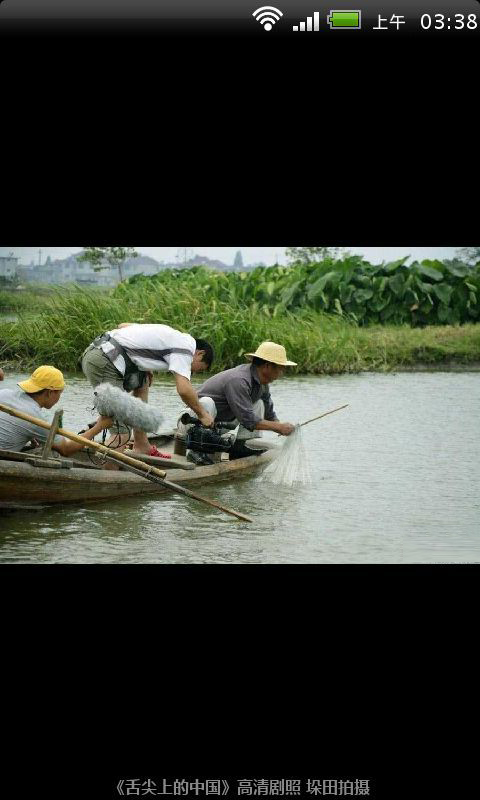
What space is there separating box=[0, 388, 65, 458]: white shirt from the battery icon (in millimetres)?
2269

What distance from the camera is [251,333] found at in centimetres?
737

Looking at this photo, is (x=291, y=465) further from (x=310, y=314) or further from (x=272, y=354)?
(x=310, y=314)

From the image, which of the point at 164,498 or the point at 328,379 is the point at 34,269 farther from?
the point at 328,379

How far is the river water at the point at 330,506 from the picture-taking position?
4414 mm

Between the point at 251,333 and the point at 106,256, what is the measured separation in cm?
322

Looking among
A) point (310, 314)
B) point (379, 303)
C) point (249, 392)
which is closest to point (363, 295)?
point (379, 303)

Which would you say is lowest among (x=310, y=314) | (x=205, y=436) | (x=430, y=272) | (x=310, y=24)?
(x=205, y=436)

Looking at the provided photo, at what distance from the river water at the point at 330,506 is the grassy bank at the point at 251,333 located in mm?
284

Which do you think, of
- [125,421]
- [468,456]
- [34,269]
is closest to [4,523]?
[125,421]

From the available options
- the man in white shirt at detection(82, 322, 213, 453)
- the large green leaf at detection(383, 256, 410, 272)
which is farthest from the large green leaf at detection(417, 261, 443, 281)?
the man in white shirt at detection(82, 322, 213, 453)

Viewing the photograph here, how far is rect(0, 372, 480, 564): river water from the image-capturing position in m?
4.41

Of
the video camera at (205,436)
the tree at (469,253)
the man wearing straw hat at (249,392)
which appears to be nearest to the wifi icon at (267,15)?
the tree at (469,253)

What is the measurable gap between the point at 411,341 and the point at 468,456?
5.92 feet

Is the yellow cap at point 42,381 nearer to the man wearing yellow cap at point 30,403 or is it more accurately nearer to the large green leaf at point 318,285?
the man wearing yellow cap at point 30,403
